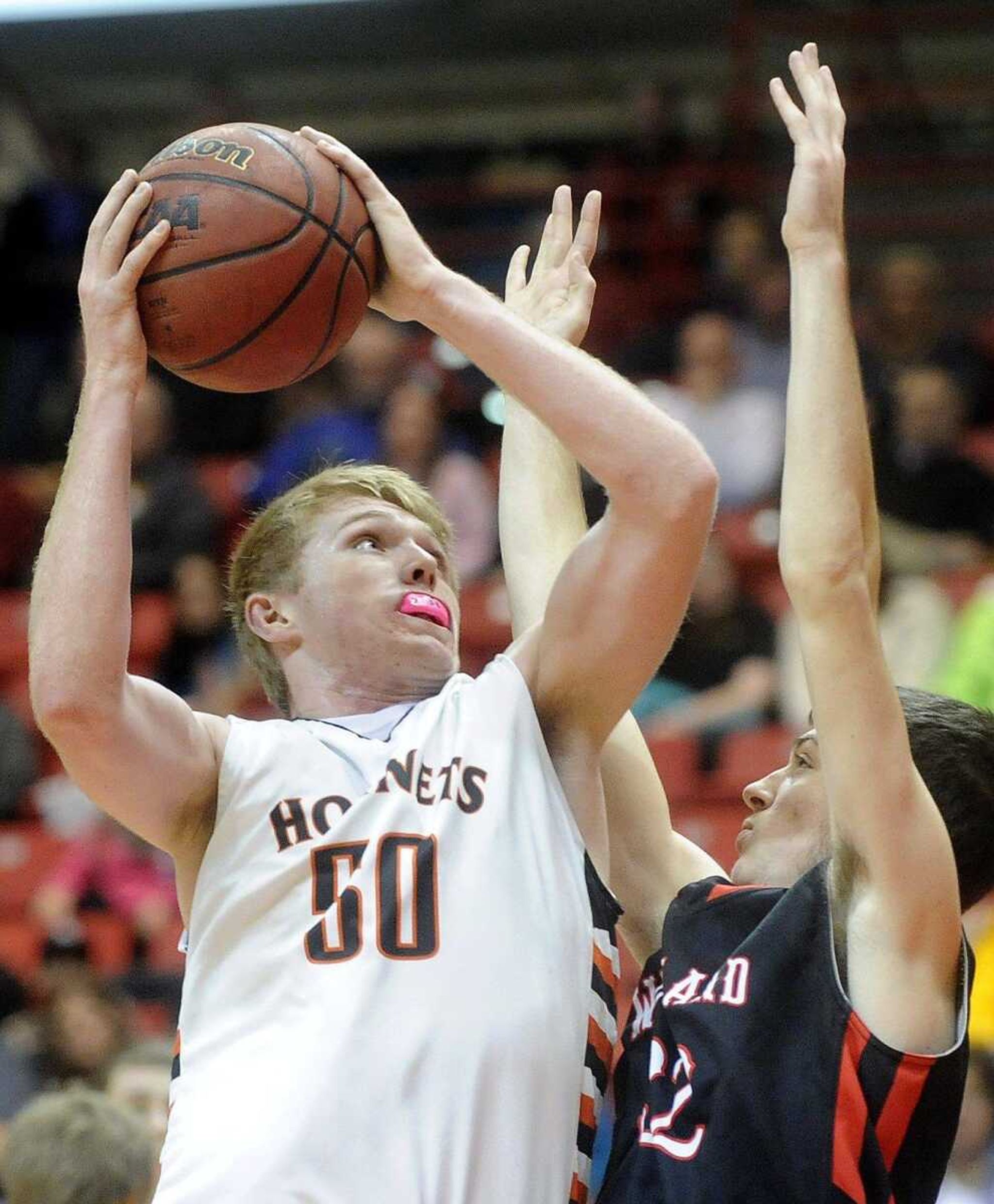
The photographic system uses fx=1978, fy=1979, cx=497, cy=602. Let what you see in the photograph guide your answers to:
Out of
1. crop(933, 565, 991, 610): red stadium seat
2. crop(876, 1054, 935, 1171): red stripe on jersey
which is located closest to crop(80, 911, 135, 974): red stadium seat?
crop(933, 565, 991, 610): red stadium seat

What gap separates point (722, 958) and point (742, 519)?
269 inches

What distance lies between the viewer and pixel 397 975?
126 inches

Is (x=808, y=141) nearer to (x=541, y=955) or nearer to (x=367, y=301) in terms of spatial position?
(x=367, y=301)

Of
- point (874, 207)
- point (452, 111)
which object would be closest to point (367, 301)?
point (874, 207)

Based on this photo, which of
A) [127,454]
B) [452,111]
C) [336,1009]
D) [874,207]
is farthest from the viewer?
[452,111]

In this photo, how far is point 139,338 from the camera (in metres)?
3.47

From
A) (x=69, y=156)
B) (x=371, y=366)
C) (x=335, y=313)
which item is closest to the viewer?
(x=335, y=313)

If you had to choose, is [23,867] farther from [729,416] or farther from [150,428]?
[729,416]

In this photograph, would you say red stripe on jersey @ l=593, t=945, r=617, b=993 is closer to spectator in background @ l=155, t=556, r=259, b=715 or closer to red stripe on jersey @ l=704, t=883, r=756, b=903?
red stripe on jersey @ l=704, t=883, r=756, b=903

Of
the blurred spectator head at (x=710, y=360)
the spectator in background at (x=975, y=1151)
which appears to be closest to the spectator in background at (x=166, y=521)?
the blurred spectator head at (x=710, y=360)

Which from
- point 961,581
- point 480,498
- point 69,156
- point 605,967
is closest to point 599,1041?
point 605,967

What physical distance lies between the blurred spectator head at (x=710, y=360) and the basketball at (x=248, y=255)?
6.99m

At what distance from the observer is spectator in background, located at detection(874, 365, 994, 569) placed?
381 inches

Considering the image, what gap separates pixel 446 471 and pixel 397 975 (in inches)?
280
